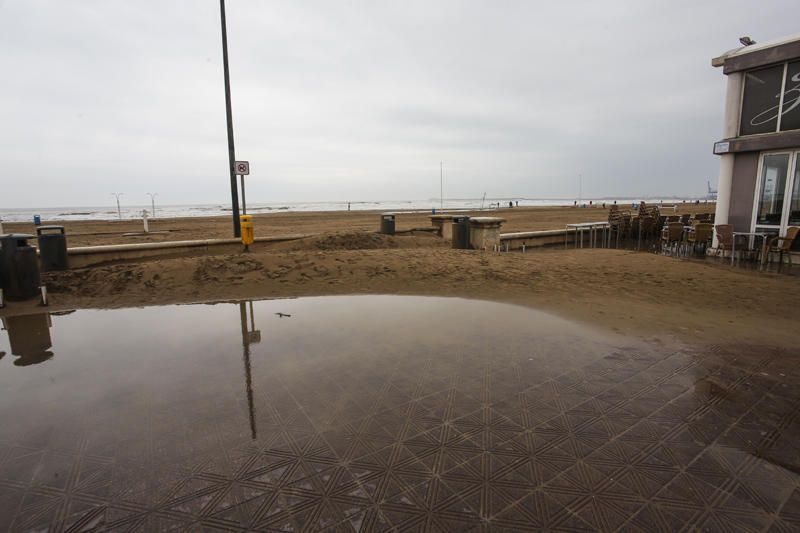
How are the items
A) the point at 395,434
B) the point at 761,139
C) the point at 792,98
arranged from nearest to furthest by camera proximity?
1. the point at 395,434
2. the point at 792,98
3. the point at 761,139

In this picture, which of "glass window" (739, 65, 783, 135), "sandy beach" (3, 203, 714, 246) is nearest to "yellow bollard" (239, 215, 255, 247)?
"sandy beach" (3, 203, 714, 246)

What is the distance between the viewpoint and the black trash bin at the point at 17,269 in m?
7.26

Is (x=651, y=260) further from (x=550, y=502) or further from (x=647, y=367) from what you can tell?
(x=550, y=502)

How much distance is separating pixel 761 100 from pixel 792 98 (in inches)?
24.6

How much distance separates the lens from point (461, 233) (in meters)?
12.0

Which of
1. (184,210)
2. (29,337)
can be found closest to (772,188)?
(29,337)

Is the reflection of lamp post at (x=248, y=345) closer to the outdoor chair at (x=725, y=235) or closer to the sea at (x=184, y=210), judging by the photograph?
the outdoor chair at (x=725, y=235)

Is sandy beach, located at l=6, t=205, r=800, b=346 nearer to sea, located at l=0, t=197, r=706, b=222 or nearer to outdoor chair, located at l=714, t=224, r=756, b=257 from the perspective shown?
outdoor chair, located at l=714, t=224, r=756, b=257

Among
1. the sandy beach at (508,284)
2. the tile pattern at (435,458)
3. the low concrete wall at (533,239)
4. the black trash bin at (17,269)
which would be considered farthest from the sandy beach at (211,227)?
the tile pattern at (435,458)

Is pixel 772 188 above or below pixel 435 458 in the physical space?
above

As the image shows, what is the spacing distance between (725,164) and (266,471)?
45.0 feet

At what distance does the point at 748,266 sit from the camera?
32.5ft

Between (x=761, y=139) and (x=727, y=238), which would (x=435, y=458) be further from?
(x=761, y=139)

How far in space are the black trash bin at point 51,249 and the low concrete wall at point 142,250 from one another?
39 cm
